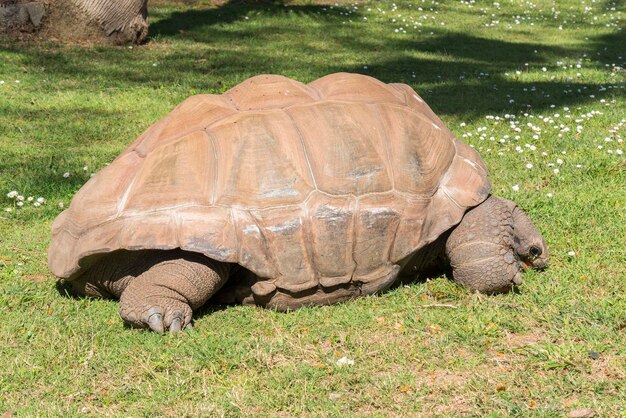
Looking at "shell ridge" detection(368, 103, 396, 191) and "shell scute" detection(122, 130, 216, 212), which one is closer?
"shell scute" detection(122, 130, 216, 212)

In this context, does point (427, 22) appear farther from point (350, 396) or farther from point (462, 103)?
point (350, 396)

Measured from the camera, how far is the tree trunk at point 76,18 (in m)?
11.7

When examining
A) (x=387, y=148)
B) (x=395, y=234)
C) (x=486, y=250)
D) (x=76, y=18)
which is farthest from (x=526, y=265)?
(x=76, y=18)

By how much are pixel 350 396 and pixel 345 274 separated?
3.24 ft

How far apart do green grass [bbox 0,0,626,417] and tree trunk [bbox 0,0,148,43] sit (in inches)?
12.4

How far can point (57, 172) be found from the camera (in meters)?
7.34

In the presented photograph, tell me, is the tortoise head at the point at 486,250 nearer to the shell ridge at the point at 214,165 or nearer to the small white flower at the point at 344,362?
the small white flower at the point at 344,362

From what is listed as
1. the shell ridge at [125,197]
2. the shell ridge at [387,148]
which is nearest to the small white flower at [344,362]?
the shell ridge at [387,148]

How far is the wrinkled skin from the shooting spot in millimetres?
4543

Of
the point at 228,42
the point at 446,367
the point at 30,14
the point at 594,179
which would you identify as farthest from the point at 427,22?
the point at 446,367

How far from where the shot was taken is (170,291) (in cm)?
456

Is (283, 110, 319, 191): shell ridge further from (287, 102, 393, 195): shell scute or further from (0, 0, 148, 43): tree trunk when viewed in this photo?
(0, 0, 148, 43): tree trunk

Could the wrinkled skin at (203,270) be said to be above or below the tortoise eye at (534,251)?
above

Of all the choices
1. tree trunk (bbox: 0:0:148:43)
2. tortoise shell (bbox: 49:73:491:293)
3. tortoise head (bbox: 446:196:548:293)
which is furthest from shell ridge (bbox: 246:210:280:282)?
tree trunk (bbox: 0:0:148:43)
